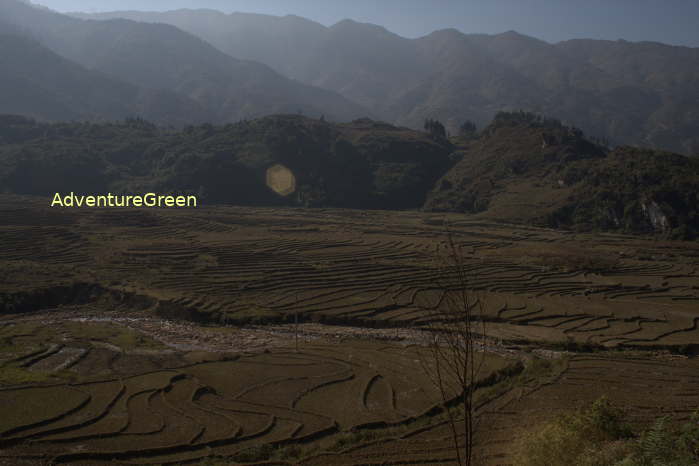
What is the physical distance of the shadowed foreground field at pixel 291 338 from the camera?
2072cm

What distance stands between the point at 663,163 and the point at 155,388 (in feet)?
320

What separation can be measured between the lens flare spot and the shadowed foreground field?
5357 centimetres

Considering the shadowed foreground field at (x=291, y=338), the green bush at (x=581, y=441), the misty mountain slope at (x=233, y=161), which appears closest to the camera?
the green bush at (x=581, y=441)

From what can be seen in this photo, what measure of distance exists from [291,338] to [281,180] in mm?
98859

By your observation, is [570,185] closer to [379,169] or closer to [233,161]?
[379,169]

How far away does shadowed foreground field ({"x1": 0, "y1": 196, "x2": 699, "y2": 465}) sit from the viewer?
816 inches

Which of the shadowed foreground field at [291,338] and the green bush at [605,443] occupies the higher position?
the green bush at [605,443]

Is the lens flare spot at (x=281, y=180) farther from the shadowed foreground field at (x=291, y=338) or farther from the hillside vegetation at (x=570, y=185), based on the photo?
the shadowed foreground field at (x=291, y=338)

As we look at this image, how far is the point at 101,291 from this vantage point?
153 feet

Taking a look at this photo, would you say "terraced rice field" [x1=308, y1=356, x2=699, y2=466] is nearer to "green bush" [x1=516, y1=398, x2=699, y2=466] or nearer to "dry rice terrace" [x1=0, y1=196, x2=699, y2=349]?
"green bush" [x1=516, y1=398, x2=699, y2=466]

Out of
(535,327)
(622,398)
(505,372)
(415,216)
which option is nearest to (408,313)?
(535,327)

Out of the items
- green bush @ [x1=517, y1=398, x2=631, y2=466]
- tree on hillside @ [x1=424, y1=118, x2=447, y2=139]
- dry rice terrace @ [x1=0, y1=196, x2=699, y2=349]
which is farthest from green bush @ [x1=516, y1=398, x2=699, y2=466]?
tree on hillside @ [x1=424, y1=118, x2=447, y2=139]

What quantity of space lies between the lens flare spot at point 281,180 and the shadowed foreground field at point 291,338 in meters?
53.6

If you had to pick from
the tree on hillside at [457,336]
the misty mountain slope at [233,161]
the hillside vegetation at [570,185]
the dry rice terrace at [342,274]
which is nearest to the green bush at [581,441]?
the tree on hillside at [457,336]
